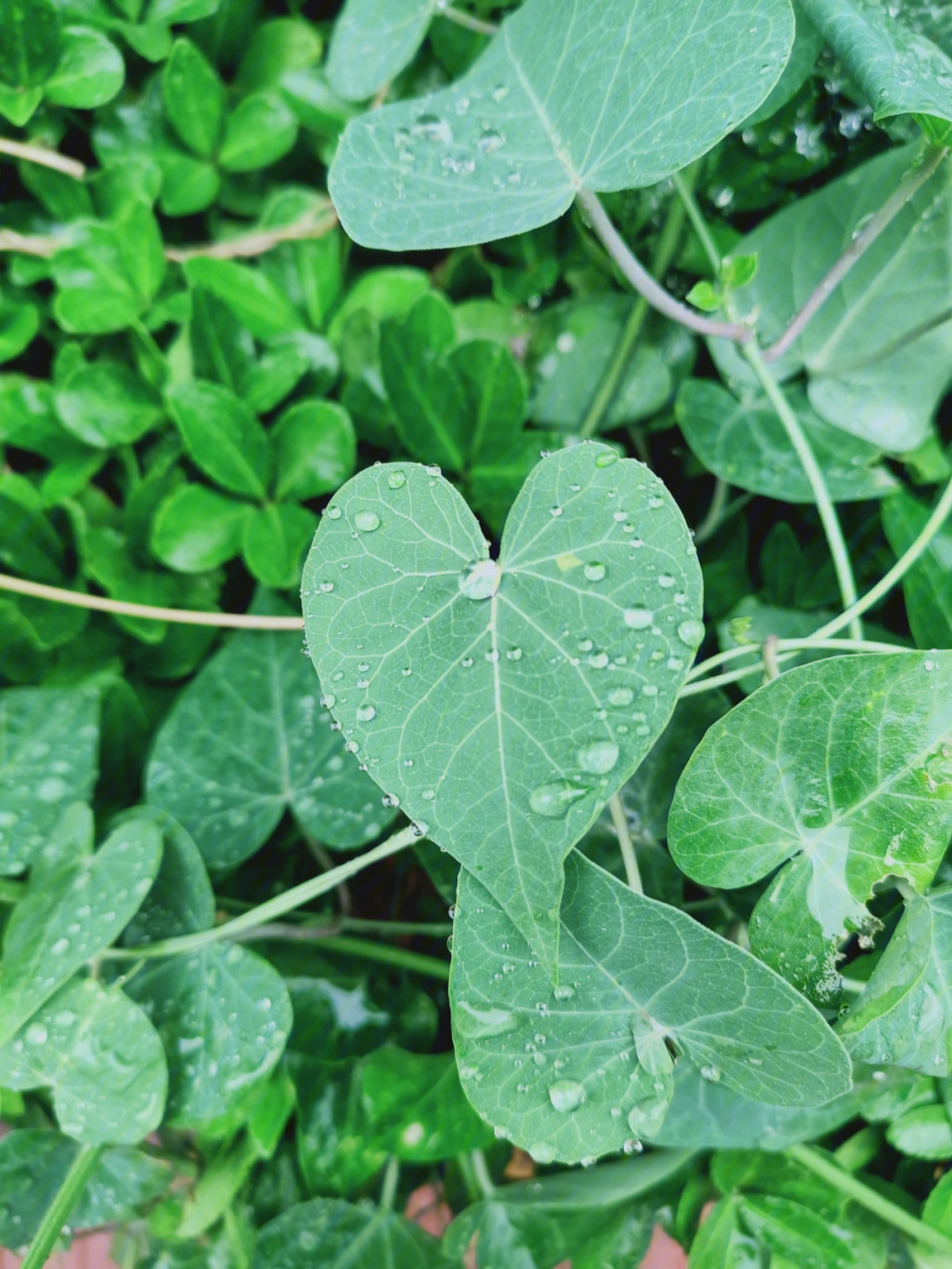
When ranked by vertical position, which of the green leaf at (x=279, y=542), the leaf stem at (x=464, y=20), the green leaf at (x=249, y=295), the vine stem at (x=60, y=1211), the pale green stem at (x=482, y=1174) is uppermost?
the leaf stem at (x=464, y=20)

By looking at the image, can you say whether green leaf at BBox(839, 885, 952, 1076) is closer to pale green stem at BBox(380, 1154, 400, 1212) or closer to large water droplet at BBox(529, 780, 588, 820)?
large water droplet at BBox(529, 780, 588, 820)

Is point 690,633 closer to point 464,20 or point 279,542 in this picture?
point 279,542

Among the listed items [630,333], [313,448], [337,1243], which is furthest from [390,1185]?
[630,333]

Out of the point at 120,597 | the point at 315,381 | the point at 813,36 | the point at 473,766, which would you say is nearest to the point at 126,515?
the point at 120,597

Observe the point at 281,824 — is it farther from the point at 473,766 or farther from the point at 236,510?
the point at 473,766

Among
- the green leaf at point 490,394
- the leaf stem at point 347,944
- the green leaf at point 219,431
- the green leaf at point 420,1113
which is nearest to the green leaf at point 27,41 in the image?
the green leaf at point 219,431

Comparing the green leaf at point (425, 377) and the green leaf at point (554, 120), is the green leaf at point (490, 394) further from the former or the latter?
the green leaf at point (554, 120)

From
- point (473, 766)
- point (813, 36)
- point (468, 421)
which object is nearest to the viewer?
point (473, 766)
